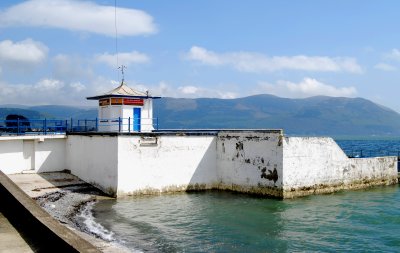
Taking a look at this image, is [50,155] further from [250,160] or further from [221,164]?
[250,160]

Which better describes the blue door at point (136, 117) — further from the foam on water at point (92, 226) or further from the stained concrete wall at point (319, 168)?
the stained concrete wall at point (319, 168)

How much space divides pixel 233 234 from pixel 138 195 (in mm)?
7584

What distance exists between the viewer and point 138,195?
2112 cm

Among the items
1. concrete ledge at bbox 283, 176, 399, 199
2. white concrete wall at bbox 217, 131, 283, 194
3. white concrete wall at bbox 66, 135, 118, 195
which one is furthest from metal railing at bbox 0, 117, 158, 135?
concrete ledge at bbox 283, 176, 399, 199

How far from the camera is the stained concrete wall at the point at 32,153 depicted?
24.0 m

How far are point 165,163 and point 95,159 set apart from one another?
12.0 ft

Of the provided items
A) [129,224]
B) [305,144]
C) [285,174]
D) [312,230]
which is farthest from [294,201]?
[129,224]

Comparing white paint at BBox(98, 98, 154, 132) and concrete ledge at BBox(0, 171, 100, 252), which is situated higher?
white paint at BBox(98, 98, 154, 132)

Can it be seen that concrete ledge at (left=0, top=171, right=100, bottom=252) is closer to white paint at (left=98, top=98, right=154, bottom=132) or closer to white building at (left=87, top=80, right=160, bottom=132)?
white paint at (left=98, top=98, right=154, bottom=132)

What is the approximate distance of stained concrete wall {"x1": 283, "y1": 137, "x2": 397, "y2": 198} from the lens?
20953 mm

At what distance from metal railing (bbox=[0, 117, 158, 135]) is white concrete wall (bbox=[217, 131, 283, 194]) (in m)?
4.73

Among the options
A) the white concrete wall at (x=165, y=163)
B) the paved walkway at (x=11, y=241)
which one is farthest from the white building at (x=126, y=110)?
the paved walkway at (x=11, y=241)

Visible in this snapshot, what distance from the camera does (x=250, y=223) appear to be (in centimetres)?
1642

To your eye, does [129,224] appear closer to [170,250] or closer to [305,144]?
[170,250]
